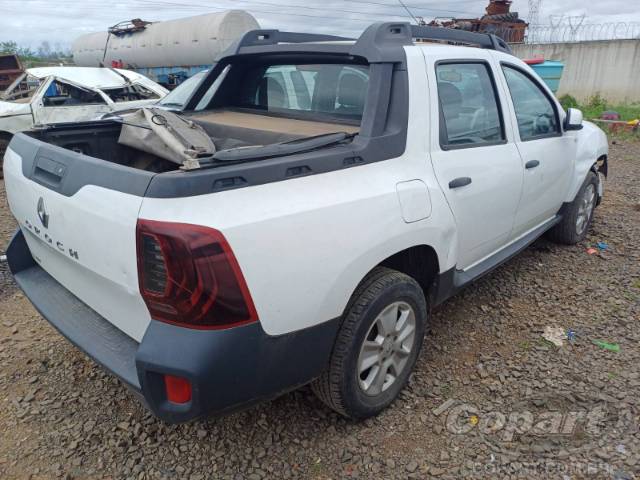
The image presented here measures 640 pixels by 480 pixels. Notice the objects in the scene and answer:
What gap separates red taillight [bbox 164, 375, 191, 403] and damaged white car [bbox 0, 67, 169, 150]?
6950 millimetres

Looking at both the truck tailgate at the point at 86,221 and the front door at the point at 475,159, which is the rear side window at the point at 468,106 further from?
the truck tailgate at the point at 86,221

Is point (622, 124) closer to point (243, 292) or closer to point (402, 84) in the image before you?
point (402, 84)

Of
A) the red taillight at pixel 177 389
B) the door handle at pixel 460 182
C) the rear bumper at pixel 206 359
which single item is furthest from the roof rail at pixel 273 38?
the red taillight at pixel 177 389

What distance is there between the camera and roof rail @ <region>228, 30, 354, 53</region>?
3.56 m

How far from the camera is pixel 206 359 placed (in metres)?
1.78

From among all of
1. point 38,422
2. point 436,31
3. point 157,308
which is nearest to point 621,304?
point 436,31

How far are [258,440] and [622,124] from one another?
12.7m

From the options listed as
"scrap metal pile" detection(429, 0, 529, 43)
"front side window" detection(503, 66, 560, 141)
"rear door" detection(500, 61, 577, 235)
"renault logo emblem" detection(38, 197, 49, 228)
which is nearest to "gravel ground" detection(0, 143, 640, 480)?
"rear door" detection(500, 61, 577, 235)

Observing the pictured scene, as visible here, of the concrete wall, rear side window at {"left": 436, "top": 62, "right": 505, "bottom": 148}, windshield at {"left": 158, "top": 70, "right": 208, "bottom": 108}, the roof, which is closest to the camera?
rear side window at {"left": 436, "top": 62, "right": 505, "bottom": 148}

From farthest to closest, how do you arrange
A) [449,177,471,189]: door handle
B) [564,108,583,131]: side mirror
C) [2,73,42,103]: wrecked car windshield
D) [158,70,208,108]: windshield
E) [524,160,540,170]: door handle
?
[2,73,42,103]: wrecked car windshield → [158,70,208,108]: windshield → [564,108,583,131]: side mirror → [524,160,540,170]: door handle → [449,177,471,189]: door handle

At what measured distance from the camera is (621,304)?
374cm

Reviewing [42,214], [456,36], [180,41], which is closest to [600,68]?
[180,41]

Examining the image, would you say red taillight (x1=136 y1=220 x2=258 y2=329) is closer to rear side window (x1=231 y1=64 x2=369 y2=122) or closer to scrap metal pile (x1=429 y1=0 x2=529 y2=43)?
rear side window (x1=231 y1=64 x2=369 y2=122)

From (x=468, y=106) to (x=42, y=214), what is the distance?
7.74ft
